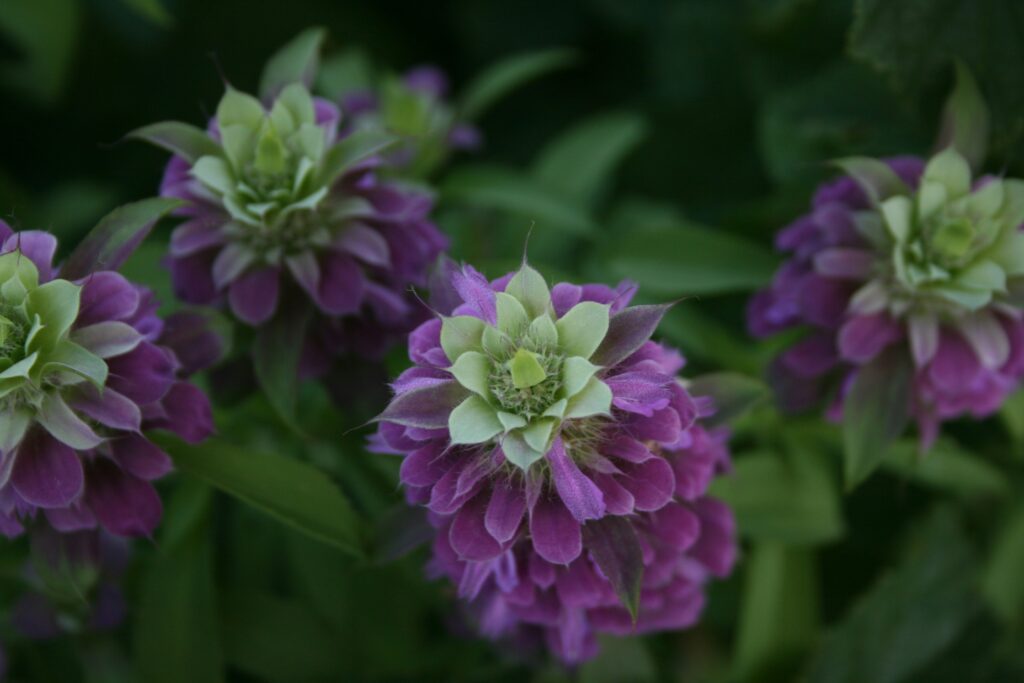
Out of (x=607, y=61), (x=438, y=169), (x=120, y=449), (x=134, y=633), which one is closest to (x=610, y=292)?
(x=120, y=449)

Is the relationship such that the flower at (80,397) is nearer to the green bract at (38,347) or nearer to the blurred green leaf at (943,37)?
the green bract at (38,347)

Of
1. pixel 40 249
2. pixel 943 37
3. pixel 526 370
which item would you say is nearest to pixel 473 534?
pixel 526 370

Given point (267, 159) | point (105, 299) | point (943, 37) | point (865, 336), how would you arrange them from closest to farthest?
point (105, 299), point (267, 159), point (865, 336), point (943, 37)

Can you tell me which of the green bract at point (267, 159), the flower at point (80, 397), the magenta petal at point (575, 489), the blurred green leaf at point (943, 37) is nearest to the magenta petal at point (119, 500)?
the flower at point (80, 397)

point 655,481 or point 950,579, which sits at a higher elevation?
point 655,481

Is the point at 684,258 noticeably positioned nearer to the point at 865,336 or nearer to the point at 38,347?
the point at 865,336

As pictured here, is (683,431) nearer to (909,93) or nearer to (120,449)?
(120,449)

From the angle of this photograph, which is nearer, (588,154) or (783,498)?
(783,498)

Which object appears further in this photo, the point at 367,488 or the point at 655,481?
the point at 367,488
